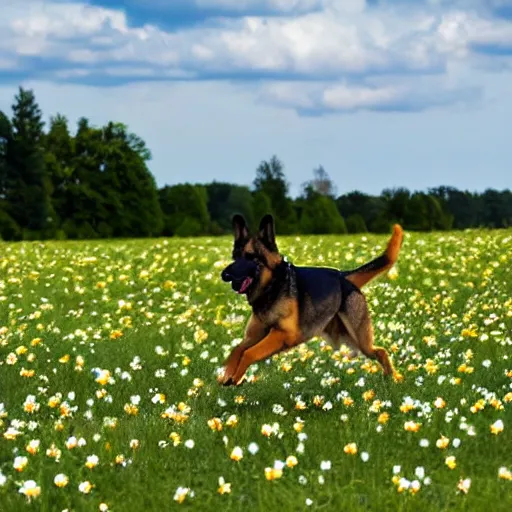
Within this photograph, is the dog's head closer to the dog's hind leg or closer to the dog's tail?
the dog's hind leg

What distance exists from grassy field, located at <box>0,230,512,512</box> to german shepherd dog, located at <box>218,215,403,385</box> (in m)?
0.43

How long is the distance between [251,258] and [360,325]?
150cm

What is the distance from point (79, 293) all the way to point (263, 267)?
9.34 meters

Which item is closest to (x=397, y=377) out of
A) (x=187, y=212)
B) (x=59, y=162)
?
(x=187, y=212)

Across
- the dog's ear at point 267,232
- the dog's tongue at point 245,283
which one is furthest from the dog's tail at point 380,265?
the dog's tongue at point 245,283

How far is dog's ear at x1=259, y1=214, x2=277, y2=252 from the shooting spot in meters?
7.07

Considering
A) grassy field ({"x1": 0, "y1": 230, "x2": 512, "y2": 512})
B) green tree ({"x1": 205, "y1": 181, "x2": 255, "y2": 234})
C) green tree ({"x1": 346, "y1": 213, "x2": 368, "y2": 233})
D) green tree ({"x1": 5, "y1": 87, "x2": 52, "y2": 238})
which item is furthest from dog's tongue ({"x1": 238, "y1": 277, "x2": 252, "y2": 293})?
green tree ({"x1": 5, "y1": 87, "x2": 52, "y2": 238})

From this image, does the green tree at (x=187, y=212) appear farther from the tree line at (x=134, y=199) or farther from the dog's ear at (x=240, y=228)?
the dog's ear at (x=240, y=228)

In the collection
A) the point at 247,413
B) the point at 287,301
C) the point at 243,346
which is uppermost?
the point at 287,301

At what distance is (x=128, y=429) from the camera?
6.90 metres

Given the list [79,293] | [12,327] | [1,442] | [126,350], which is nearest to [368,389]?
[1,442]

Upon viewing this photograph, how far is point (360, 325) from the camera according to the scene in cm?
820

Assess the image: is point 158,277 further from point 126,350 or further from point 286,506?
point 286,506

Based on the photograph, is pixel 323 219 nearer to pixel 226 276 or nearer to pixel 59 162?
pixel 59 162
